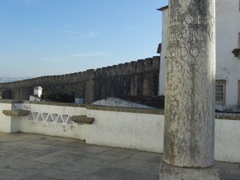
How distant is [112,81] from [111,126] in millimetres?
17066

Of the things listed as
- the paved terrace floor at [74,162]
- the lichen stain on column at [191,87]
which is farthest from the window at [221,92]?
the lichen stain on column at [191,87]

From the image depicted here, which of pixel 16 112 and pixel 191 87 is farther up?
pixel 191 87

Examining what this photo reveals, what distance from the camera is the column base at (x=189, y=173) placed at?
9.25ft

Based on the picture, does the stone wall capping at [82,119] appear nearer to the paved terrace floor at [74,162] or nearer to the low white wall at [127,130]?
the low white wall at [127,130]

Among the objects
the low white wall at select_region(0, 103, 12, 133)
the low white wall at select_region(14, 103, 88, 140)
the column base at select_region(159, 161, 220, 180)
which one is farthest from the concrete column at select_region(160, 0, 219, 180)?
the low white wall at select_region(0, 103, 12, 133)

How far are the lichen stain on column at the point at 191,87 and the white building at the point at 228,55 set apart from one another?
1588 cm

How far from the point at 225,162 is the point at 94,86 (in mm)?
20447

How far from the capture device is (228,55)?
18.0 metres

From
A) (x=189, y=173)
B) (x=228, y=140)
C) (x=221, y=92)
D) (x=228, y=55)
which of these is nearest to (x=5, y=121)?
(x=228, y=140)

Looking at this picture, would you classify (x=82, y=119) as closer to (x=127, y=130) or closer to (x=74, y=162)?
(x=127, y=130)

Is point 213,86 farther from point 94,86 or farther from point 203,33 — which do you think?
point 94,86

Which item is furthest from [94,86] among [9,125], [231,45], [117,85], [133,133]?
[133,133]

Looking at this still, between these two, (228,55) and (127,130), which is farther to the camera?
(228,55)

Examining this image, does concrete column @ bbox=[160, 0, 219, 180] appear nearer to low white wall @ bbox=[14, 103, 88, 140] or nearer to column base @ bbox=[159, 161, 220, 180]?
column base @ bbox=[159, 161, 220, 180]
